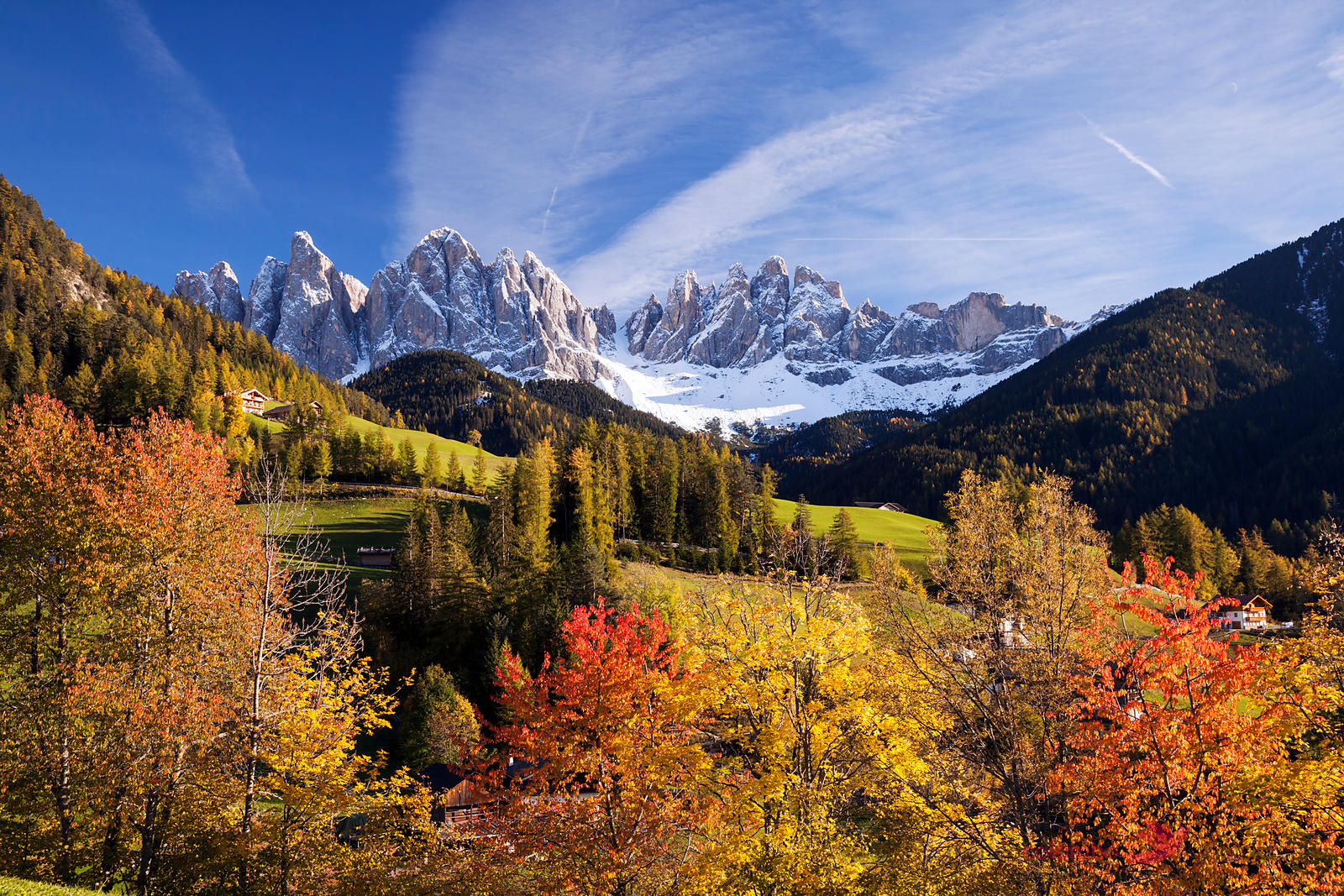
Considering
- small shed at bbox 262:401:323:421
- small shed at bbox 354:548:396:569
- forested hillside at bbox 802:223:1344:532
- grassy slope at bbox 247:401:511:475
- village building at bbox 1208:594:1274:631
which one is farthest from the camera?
forested hillside at bbox 802:223:1344:532

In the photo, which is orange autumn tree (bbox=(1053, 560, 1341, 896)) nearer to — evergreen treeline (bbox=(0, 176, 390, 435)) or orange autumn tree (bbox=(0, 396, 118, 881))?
orange autumn tree (bbox=(0, 396, 118, 881))

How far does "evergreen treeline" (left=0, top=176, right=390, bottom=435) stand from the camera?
278 ft

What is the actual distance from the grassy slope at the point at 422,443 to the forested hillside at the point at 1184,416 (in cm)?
9823

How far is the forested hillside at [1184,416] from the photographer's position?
13112cm

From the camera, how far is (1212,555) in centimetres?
7669

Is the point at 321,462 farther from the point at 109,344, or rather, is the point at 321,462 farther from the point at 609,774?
the point at 609,774

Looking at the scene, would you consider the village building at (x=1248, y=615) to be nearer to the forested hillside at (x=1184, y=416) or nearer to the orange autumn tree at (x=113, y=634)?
the forested hillside at (x=1184, y=416)

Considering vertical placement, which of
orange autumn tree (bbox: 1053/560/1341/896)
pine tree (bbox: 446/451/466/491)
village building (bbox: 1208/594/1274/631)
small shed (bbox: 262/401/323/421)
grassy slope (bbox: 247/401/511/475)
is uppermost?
small shed (bbox: 262/401/323/421)

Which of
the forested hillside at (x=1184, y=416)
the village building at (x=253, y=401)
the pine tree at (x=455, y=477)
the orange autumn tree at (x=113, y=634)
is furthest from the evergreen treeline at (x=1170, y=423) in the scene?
the orange autumn tree at (x=113, y=634)

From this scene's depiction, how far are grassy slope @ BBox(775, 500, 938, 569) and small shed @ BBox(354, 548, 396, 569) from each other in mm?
45746

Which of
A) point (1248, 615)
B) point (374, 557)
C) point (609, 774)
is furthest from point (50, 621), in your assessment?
point (1248, 615)

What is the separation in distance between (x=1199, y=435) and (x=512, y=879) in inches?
7224

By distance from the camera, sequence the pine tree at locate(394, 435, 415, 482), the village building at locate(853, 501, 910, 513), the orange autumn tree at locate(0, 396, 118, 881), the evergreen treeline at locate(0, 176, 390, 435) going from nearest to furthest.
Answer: the orange autumn tree at locate(0, 396, 118, 881) → the evergreen treeline at locate(0, 176, 390, 435) → the pine tree at locate(394, 435, 415, 482) → the village building at locate(853, 501, 910, 513)

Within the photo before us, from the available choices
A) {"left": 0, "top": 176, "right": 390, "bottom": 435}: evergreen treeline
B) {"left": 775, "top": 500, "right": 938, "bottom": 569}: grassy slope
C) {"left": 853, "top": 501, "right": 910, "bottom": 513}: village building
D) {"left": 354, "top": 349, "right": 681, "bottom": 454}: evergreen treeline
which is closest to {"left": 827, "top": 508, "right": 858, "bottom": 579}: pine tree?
{"left": 775, "top": 500, "right": 938, "bottom": 569}: grassy slope
